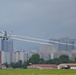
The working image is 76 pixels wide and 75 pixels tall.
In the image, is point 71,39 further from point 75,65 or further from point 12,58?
point 12,58

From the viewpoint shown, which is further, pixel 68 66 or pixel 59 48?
pixel 68 66

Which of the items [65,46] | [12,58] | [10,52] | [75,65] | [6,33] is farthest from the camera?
[12,58]

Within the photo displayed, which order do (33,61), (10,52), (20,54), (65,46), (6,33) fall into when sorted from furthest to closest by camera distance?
(33,61)
(20,54)
(10,52)
(6,33)
(65,46)

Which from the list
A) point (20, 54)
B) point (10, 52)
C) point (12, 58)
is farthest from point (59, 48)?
point (12, 58)

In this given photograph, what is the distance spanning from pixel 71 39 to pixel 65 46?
1120mm

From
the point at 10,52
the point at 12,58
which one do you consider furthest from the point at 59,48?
the point at 12,58

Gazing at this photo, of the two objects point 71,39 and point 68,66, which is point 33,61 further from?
point 71,39

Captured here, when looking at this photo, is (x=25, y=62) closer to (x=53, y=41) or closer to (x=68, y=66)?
(x=68, y=66)

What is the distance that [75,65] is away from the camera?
8088 cm

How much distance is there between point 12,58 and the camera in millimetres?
104312

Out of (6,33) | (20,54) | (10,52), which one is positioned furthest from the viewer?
(20,54)

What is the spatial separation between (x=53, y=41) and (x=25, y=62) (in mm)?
65764

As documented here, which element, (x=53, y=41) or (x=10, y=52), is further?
(x=10, y=52)

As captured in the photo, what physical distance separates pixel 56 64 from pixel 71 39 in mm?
56130
